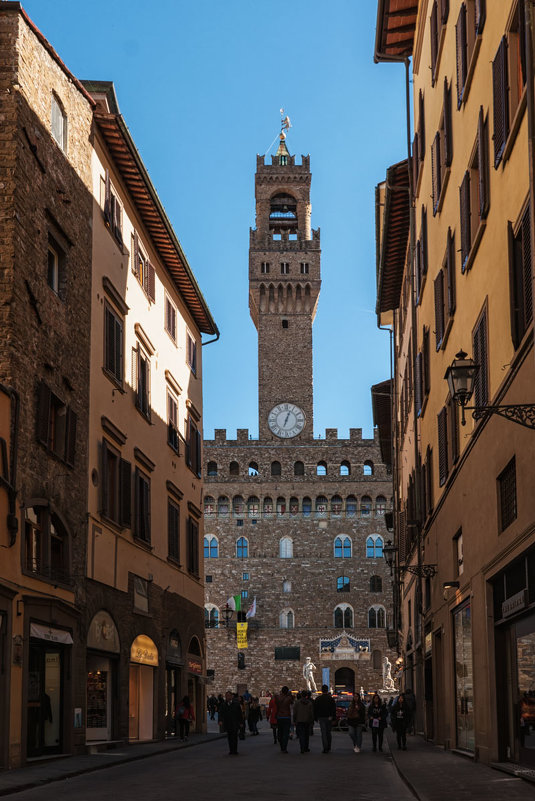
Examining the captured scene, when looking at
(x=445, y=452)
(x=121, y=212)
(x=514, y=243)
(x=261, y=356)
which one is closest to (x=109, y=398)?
(x=121, y=212)

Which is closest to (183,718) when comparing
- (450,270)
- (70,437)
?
(70,437)

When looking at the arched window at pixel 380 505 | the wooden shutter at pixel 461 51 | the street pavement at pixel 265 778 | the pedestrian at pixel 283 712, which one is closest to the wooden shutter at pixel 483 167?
the wooden shutter at pixel 461 51

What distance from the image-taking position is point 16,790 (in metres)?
13.6

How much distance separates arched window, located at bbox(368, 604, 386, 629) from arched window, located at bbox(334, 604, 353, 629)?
1215mm

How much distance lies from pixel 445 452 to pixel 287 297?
61.7 meters

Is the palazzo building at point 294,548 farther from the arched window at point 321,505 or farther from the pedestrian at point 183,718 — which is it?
the pedestrian at point 183,718

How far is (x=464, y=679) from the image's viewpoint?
59.6 ft

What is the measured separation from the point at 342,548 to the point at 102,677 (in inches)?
2033

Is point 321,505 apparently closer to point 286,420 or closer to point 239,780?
point 286,420

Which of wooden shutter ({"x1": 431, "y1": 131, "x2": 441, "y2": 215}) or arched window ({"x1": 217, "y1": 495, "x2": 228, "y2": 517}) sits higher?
wooden shutter ({"x1": 431, "y1": 131, "x2": 441, "y2": 215})

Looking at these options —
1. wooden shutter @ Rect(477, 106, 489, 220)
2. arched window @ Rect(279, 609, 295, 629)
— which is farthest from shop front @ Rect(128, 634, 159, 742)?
arched window @ Rect(279, 609, 295, 629)

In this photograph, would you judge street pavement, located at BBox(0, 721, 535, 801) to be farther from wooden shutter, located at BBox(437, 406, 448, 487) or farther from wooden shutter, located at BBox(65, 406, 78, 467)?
wooden shutter, located at BBox(65, 406, 78, 467)

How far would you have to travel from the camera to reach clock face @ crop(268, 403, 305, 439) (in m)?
77.2

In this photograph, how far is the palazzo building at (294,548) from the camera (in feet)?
235
